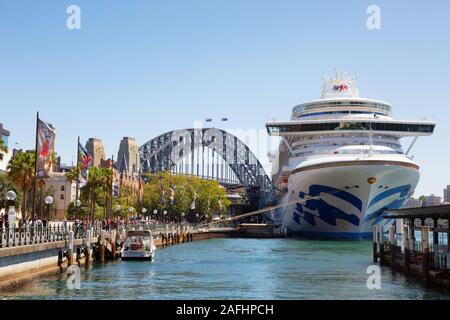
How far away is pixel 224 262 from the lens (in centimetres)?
5666

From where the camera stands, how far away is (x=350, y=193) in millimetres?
78250

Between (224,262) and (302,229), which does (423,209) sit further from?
(302,229)

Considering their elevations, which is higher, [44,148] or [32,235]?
[44,148]

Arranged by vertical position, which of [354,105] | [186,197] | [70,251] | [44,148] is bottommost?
[70,251]

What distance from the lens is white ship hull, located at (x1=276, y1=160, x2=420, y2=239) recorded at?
76.0 m

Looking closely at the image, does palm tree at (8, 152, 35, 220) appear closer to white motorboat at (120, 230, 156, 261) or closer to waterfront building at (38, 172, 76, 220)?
white motorboat at (120, 230, 156, 261)

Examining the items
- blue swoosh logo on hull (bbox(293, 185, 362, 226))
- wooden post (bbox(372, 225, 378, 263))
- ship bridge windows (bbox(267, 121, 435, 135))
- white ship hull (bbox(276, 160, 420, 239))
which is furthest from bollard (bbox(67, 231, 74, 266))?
ship bridge windows (bbox(267, 121, 435, 135))

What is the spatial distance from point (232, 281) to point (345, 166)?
123 ft

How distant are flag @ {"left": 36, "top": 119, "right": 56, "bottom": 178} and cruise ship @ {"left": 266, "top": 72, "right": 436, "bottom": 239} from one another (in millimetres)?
43614

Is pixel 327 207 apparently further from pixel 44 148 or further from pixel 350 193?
pixel 44 148

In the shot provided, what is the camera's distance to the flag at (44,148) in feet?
121

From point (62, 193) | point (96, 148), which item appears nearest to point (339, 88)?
point (62, 193)
